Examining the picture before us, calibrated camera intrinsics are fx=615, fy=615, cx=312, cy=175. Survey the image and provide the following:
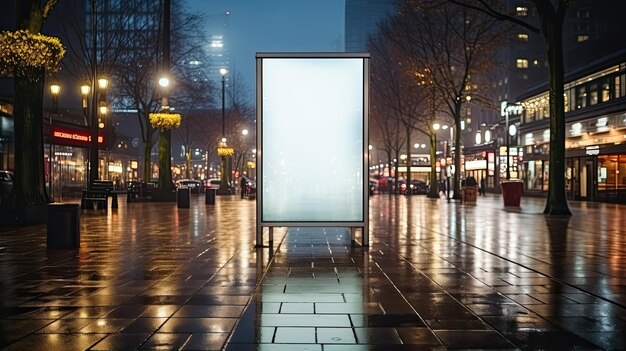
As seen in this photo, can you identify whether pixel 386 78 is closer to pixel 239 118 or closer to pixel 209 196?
pixel 209 196

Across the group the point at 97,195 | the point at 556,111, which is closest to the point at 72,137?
the point at 97,195

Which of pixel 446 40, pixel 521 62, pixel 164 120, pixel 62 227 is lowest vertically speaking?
pixel 62 227

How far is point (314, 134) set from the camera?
12.1 m

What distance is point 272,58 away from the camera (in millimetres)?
12062

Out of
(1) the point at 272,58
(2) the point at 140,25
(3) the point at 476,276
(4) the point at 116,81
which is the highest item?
(2) the point at 140,25

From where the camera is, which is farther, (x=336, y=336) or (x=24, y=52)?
(x=24, y=52)

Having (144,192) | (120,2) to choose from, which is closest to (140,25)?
(120,2)

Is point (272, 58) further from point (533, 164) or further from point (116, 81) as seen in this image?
point (533, 164)

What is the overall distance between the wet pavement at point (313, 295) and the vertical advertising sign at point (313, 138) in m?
0.81

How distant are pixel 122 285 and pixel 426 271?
172 inches

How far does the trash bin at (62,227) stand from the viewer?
38.8ft

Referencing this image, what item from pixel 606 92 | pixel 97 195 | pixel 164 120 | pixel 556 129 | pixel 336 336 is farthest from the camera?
pixel 606 92

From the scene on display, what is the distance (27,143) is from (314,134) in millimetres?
9876

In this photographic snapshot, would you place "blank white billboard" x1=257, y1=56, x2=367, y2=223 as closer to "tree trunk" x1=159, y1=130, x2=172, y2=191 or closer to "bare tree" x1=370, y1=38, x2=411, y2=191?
"tree trunk" x1=159, y1=130, x2=172, y2=191
